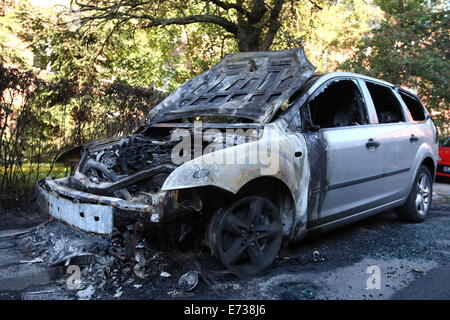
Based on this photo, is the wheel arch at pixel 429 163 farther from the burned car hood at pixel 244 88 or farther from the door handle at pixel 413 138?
the burned car hood at pixel 244 88

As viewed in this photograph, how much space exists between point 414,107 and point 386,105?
0.71 metres

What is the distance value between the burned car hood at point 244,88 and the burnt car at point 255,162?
17mm

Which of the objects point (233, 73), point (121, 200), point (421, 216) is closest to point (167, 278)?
point (121, 200)

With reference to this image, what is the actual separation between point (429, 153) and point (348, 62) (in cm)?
945

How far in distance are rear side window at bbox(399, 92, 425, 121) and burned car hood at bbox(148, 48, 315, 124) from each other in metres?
1.98

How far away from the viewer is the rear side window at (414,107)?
5.36 metres

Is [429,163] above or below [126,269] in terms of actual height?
above

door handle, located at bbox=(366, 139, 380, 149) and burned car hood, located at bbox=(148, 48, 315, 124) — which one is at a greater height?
burned car hood, located at bbox=(148, 48, 315, 124)

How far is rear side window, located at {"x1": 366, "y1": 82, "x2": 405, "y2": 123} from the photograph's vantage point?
4780mm

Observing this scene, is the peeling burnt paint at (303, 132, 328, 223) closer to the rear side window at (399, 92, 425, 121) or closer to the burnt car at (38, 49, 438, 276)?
the burnt car at (38, 49, 438, 276)

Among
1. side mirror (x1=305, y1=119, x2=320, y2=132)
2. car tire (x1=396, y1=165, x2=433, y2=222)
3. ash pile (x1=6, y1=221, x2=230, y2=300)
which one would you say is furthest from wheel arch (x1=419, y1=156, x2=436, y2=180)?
ash pile (x1=6, y1=221, x2=230, y2=300)

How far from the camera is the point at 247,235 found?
10.5ft

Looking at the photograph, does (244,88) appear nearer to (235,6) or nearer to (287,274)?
(287,274)

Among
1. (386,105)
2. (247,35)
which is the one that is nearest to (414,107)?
(386,105)
